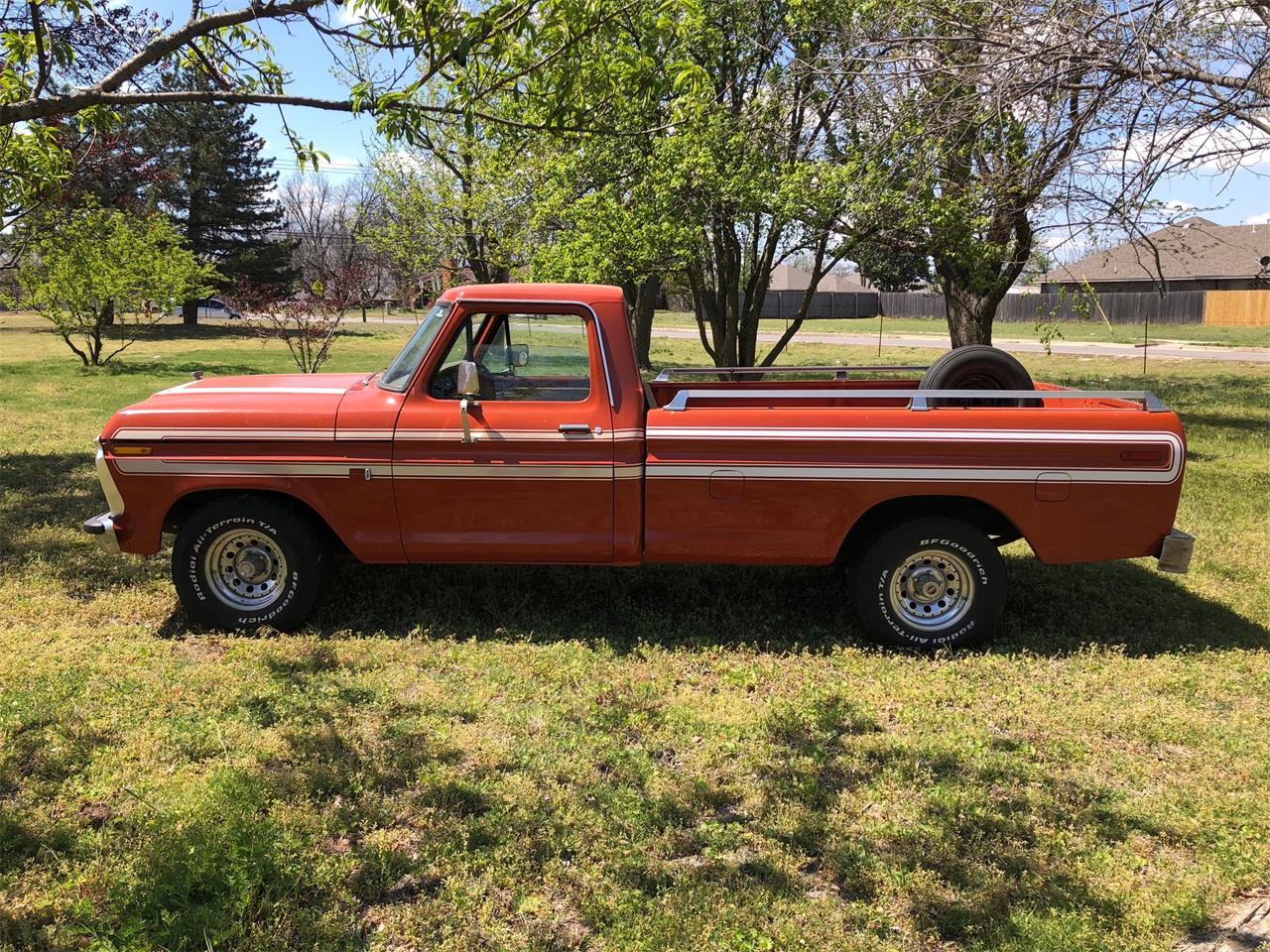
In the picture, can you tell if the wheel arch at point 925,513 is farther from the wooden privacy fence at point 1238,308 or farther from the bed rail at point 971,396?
the wooden privacy fence at point 1238,308

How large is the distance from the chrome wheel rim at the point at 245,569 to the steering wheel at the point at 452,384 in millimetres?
1275

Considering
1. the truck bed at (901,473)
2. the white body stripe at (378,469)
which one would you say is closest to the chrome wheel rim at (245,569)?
the white body stripe at (378,469)

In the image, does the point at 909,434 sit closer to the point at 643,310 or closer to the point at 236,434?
the point at 236,434

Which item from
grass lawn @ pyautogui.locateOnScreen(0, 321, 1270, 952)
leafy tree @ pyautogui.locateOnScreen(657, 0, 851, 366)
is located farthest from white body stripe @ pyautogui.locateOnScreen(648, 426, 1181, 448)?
leafy tree @ pyautogui.locateOnScreen(657, 0, 851, 366)

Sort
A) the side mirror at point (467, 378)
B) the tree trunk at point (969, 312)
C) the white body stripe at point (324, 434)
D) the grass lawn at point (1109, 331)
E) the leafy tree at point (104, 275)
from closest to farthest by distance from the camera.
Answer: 1. the side mirror at point (467, 378)
2. the white body stripe at point (324, 434)
3. the tree trunk at point (969, 312)
4. the leafy tree at point (104, 275)
5. the grass lawn at point (1109, 331)

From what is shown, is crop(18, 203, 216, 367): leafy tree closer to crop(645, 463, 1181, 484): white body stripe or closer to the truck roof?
the truck roof

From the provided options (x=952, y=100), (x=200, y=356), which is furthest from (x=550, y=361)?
(x=200, y=356)

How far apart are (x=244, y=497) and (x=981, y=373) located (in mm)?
4610

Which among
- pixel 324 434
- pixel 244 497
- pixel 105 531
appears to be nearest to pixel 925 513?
pixel 324 434

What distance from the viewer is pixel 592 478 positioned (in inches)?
199

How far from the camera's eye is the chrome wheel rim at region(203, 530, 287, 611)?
17.3ft

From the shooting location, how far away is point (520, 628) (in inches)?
217

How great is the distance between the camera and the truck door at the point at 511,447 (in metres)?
Answer: 5.04

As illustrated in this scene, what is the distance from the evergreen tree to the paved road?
19401 millimetres
